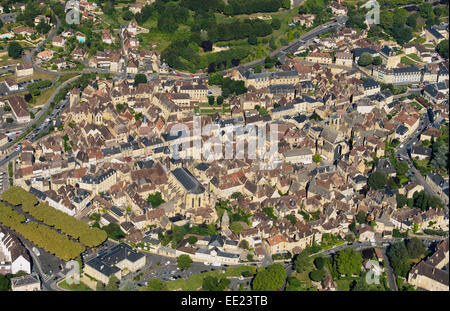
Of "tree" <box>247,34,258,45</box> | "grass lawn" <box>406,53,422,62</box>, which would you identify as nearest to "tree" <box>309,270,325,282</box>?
"grass lawn" <box>406,53,422,62</box>

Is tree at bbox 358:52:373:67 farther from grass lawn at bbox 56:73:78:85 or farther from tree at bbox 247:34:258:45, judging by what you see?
grass lawn at bbox 56:73:78:85

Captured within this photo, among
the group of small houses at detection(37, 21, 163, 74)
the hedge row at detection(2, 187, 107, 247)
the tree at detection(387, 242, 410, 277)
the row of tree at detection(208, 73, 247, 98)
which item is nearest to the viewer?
the tree at detection(387, 242, 410, 277)

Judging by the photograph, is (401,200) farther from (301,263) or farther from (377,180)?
(301,263)

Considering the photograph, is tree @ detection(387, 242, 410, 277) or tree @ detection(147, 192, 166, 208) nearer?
tree @ detection(387, 242, 410, 277)

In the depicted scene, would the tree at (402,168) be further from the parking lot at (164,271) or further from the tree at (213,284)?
the tree at (213,284)

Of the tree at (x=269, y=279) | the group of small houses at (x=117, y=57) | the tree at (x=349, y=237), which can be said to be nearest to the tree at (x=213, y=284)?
the tree at (x=269, y=279)

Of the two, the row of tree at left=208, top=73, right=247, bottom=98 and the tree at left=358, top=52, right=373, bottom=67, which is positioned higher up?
the tree at left=358, top=52, right=373, bottom=67
